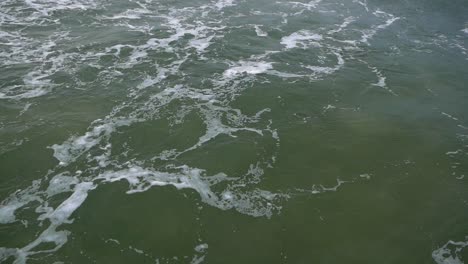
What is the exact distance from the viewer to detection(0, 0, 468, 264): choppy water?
11.8m

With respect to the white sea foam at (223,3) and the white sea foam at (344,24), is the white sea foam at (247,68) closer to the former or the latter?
the white sea foam at (344,24)

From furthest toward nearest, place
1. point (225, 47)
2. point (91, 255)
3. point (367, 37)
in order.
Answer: point (367, 37) < point (225, 47) < point (91, 255)

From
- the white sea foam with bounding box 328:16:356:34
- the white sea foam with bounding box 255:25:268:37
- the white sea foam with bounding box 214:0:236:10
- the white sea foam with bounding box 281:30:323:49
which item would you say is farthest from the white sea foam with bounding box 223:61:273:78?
the white sea foam with bounding box 214:0:236:10

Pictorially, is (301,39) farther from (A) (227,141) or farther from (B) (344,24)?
(A) (227,141)

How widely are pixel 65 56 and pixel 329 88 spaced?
1485 centimetres

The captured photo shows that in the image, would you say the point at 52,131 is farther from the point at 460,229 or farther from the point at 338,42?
the point at 338,42

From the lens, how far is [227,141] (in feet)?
52.1

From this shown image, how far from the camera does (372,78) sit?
20.7 meters

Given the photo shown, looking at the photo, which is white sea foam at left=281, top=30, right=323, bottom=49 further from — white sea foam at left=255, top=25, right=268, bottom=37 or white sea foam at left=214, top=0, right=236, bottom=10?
white sea foam at left=214, top=0, right=236, bottom=10

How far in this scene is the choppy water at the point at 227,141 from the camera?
38.8 ft

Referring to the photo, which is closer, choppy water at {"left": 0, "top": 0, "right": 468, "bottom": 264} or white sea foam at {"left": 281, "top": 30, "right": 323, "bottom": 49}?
choppy water at {"left": 0, "top": 0, "right": 468, "bottom": 264}

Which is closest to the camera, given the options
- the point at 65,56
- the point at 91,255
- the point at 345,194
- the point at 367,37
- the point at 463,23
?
the point at 91,255

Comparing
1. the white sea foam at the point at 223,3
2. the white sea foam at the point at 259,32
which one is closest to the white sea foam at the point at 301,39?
the white sea foam at the point at 259,32

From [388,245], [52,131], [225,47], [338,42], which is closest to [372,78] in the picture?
[338,42]
